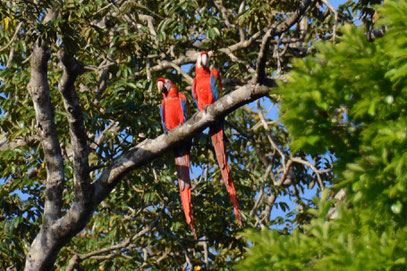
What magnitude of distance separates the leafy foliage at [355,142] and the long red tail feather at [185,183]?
229 cm

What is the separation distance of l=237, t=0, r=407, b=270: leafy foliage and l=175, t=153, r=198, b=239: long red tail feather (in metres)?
2.29

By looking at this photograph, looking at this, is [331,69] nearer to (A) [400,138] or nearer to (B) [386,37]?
(B) [386,37]

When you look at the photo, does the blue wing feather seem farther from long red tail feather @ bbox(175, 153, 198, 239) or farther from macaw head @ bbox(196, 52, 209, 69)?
long red tail feather @ bbox(175, 153, 198, 239)

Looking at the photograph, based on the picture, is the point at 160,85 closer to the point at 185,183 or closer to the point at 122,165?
the point at 185,183

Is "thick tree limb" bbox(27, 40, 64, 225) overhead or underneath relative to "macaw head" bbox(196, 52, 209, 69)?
underneath

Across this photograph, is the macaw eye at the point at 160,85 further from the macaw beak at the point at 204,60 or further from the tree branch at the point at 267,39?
the tree branch at the point at 267,39

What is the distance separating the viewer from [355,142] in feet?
8.43

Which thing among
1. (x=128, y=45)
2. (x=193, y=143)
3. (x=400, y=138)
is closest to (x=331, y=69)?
Answer: (x=400, y=138)

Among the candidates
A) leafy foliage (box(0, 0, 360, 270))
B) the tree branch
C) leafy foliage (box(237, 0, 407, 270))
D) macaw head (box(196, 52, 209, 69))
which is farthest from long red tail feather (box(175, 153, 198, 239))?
leafy foliage (box(237, 0, 407, 270))

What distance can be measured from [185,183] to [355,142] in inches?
95.0

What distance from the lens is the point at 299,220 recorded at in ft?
18.2

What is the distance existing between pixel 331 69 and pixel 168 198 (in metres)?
3.11

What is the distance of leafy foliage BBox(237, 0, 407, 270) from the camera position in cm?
226

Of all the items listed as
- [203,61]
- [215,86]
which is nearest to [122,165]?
[215,86]
